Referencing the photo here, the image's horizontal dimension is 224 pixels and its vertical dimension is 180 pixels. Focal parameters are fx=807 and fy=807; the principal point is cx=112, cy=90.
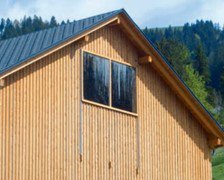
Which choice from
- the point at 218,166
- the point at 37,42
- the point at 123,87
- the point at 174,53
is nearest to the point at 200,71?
the point at 174,53

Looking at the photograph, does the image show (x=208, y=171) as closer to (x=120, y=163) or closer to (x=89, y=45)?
(x=120, y=163)

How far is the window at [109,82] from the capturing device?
2581 cm

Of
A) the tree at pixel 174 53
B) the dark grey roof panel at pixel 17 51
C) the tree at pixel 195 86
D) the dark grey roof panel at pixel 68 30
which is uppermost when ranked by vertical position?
the tree at pixel 174 53

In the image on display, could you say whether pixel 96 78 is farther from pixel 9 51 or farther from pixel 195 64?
pixel 195 64

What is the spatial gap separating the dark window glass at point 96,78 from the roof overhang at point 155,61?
948 millimetres

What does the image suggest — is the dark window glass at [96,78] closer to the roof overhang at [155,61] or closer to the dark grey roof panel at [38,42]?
the roof overhang at [155,61]

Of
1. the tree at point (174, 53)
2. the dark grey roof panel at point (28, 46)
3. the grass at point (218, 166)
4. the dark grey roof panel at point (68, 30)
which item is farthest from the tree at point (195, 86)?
the dark grey roof panel at point (28, 46)

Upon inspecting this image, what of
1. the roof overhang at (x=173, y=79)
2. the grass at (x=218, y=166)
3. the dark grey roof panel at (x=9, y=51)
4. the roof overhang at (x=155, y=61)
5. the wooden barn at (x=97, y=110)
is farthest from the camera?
the grass at (x=218, y=166)

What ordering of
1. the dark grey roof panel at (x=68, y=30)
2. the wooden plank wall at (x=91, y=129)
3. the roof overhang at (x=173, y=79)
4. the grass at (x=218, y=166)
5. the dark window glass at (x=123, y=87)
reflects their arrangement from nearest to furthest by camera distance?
the wooden plank wall at (x=91, y=129), the dark grey roof panel at (x=68, y=30), the dark window glass at (x=123, y=87), the roof overhang at (x=173, y=79), the grass at (x=218, y=166)

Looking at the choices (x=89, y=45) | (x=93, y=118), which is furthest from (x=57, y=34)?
(x=93, y=118)

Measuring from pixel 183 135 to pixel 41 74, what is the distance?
7.09 metres

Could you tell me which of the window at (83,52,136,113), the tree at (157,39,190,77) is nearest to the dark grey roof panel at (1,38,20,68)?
the window at (83,52,136,113)

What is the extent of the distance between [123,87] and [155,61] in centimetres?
156

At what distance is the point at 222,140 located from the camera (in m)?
30.2
